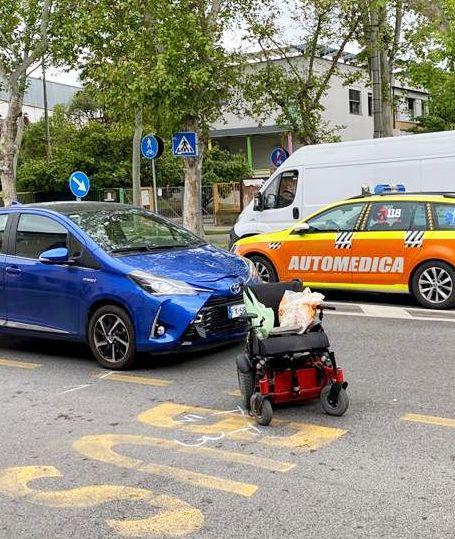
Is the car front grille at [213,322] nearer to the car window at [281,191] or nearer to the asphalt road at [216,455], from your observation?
the asphalt road at [216,455]

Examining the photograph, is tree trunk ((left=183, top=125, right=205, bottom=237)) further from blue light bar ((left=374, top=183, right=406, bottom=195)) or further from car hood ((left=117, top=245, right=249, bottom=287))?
car hood ((left=117, top=245, right=249, bottom=287))

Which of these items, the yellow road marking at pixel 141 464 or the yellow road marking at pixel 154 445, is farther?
the yellow road marking at pixel 154 445

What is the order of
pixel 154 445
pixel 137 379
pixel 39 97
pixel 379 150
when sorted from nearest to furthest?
1. pixel 154 445
2. pixel 137 379
3. pixel 379 150
4. pixel 39 97

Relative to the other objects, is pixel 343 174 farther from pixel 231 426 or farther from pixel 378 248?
pixel 231 426

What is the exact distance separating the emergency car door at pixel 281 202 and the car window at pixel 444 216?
4984 millimetres

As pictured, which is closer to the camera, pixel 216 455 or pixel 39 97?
pixel 216 455

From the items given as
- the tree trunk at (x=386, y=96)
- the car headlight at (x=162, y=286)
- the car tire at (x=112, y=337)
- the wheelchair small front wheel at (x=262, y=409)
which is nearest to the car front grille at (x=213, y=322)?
the car headlight at (x=162, y=286)

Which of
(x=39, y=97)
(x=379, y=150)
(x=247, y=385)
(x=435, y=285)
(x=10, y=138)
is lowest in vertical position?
(x=247, y=385)

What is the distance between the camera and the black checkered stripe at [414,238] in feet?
31.8

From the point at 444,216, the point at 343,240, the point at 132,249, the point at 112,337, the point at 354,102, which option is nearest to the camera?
the point at 112,337

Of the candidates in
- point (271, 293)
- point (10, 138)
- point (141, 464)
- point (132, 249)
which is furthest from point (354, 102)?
point (141, 464)

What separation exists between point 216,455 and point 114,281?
2.65 meters

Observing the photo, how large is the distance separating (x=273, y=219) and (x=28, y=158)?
122 ft

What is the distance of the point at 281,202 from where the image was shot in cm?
1483
